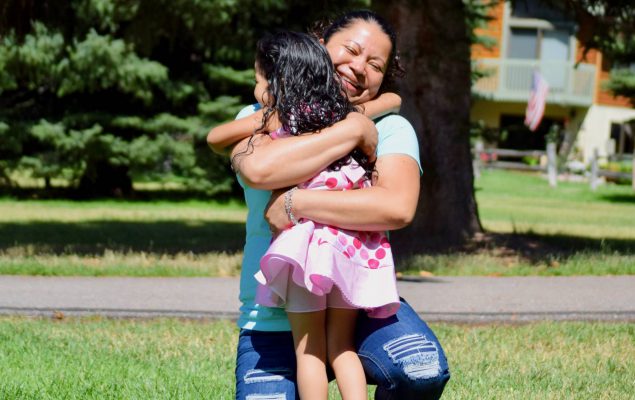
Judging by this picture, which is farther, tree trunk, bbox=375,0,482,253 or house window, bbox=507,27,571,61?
house window, bbox=507,27,571,61

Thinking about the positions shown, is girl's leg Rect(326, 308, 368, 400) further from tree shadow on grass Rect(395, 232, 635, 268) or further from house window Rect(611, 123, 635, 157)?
house window Rect(611, 123, 635, 157)

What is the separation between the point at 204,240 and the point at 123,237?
1130 mm

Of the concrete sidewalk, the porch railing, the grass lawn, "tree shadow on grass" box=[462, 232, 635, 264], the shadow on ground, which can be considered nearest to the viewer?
the concrete sidewalk

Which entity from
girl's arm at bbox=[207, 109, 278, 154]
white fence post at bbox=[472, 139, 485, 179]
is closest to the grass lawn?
girl's arm at bbox=[207, 109, 278, 154]

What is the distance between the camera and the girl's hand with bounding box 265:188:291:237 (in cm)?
309

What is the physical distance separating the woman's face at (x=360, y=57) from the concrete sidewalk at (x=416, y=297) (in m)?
3.84

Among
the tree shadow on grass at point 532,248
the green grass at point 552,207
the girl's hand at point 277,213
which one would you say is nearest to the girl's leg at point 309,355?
the girl's hand at point 277,213

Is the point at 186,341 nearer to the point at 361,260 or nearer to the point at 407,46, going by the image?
the point at 361,260

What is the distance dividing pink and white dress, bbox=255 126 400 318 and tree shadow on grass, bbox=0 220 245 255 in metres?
8.17

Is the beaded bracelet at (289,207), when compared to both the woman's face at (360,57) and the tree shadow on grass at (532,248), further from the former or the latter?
the tree shadow on grass at (532,248)

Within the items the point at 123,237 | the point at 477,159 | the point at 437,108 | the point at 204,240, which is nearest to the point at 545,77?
the point at 477,159

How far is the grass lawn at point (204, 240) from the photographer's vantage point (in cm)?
948

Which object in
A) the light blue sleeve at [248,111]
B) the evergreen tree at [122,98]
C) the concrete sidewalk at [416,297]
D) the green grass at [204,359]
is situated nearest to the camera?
the light blue sleeve at [248,111]

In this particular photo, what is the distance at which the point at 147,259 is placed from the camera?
10.1m
